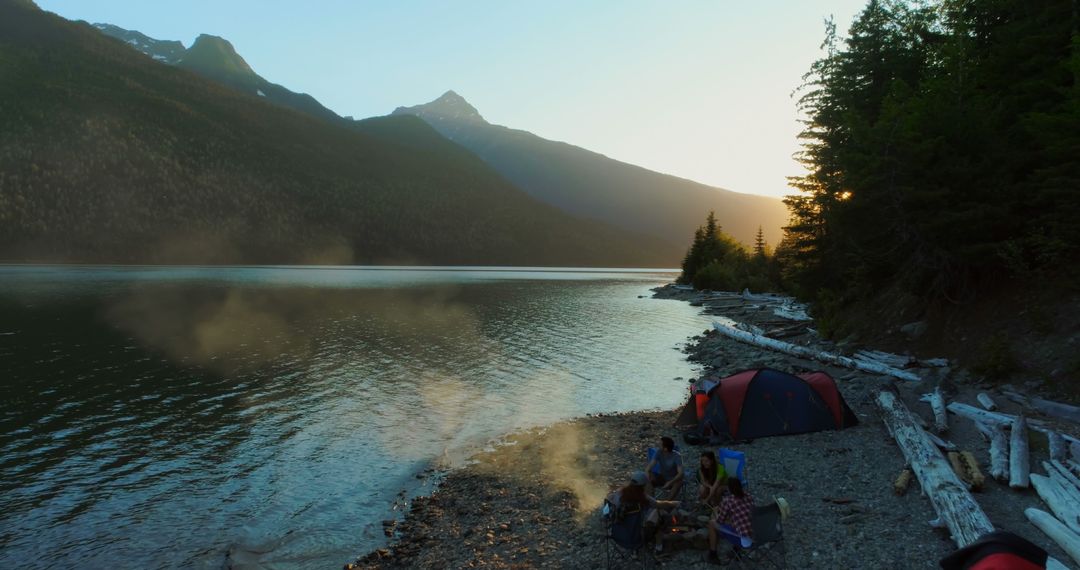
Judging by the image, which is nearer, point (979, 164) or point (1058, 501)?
point (1058, 501)

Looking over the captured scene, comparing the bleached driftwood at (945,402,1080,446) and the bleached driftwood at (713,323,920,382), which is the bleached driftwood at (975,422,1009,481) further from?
the bleached driftwood at (713,323,920,382)

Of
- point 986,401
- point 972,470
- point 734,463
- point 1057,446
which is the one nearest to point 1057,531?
point 972,470

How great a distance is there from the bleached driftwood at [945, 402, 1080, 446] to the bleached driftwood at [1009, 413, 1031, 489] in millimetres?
386

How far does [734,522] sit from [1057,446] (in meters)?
8.76

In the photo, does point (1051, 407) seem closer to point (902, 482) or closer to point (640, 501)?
point (902, 482)

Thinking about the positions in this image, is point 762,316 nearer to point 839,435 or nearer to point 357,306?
point 839,435

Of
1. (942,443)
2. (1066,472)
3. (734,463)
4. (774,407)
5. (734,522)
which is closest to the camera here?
(734,522)

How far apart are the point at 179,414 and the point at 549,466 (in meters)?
15.0

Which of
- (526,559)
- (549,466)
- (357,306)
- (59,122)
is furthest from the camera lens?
(59,122)

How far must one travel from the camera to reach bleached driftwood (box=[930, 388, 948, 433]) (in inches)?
577

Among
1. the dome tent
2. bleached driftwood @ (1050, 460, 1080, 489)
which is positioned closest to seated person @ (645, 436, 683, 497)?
the dome tent

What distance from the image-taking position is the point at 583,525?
11.4m

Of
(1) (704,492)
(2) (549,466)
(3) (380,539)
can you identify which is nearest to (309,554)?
(3) (380,539)

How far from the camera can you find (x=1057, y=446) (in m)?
12.1
